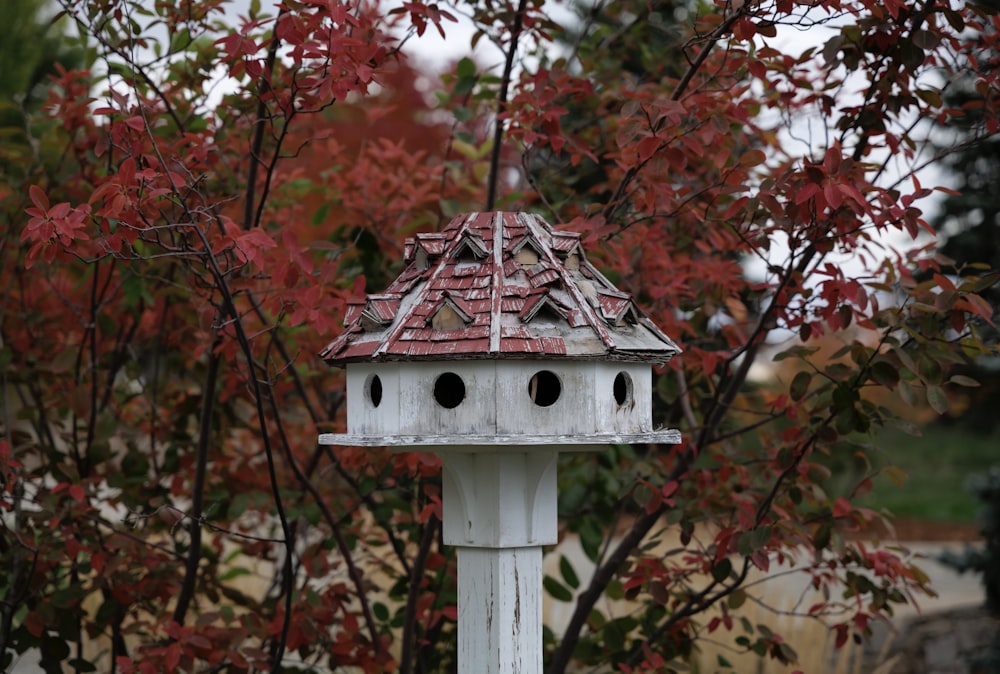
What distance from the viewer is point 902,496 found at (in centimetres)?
1656

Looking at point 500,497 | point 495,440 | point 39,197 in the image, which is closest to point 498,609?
point 500,497

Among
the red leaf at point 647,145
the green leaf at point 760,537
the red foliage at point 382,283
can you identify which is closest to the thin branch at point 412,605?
the red foliage at point 382,283

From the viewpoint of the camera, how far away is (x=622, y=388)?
2.63 metres

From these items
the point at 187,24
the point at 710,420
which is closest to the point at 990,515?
the point at 710,420

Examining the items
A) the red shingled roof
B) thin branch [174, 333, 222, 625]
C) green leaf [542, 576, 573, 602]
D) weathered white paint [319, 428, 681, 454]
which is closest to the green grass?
green leaf [542, 576, 573, 602]

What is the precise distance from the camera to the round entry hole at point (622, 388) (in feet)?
8.41

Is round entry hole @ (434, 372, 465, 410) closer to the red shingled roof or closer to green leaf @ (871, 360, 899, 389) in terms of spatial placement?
the red shingled roof

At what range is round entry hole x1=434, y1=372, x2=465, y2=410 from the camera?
8.41 ft

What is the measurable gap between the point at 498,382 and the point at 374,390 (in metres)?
0.40

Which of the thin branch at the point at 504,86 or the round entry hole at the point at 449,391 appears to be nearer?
the round entry hole at the point at 449,391

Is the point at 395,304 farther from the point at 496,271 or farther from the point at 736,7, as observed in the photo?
the point at 736,7

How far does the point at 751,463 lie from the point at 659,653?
0.84m

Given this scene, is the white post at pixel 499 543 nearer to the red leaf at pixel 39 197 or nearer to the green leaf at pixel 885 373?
the green leaf at pixel 885 373

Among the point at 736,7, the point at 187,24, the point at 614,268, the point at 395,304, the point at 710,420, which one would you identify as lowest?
the point at 710,420
